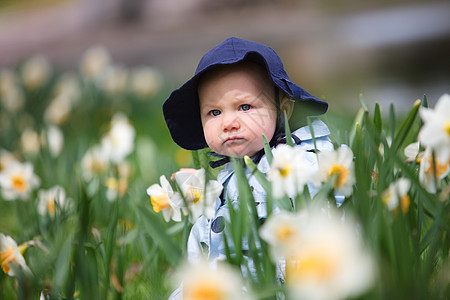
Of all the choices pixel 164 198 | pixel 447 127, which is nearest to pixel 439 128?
pixel 447 127

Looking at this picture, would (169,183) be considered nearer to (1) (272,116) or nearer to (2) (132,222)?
(1) (272,116)

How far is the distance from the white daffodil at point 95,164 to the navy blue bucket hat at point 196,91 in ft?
1.86

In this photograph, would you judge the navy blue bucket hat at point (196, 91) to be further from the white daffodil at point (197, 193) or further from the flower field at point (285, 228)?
the white daffodil at point (197, 193)

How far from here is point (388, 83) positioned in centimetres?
399

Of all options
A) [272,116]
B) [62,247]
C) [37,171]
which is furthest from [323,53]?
[62,247]

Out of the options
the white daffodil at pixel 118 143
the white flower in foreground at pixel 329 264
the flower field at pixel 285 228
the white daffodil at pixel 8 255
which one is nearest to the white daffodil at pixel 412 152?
the flower field at pixel 285 228

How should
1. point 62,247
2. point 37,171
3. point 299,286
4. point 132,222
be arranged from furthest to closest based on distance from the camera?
point 37,171 → point 132,222 → point 62,247 → point 299,286

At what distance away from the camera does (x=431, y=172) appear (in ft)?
2.43

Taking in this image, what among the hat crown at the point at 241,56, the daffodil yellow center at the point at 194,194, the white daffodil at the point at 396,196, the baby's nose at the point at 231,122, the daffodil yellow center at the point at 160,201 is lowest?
the daffodil yellow center at the point at 160,201

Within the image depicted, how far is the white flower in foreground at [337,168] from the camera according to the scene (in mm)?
729

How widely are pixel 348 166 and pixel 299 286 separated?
0.33m

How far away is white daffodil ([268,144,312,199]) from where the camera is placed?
2.37 feet

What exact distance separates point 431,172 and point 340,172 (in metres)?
0.13

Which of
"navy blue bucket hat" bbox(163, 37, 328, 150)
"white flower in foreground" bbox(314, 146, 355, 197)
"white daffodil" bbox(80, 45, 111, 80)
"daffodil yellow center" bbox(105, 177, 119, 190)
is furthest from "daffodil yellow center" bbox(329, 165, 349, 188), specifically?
"white daffodil" bbox(80, 45, 111, 80)
